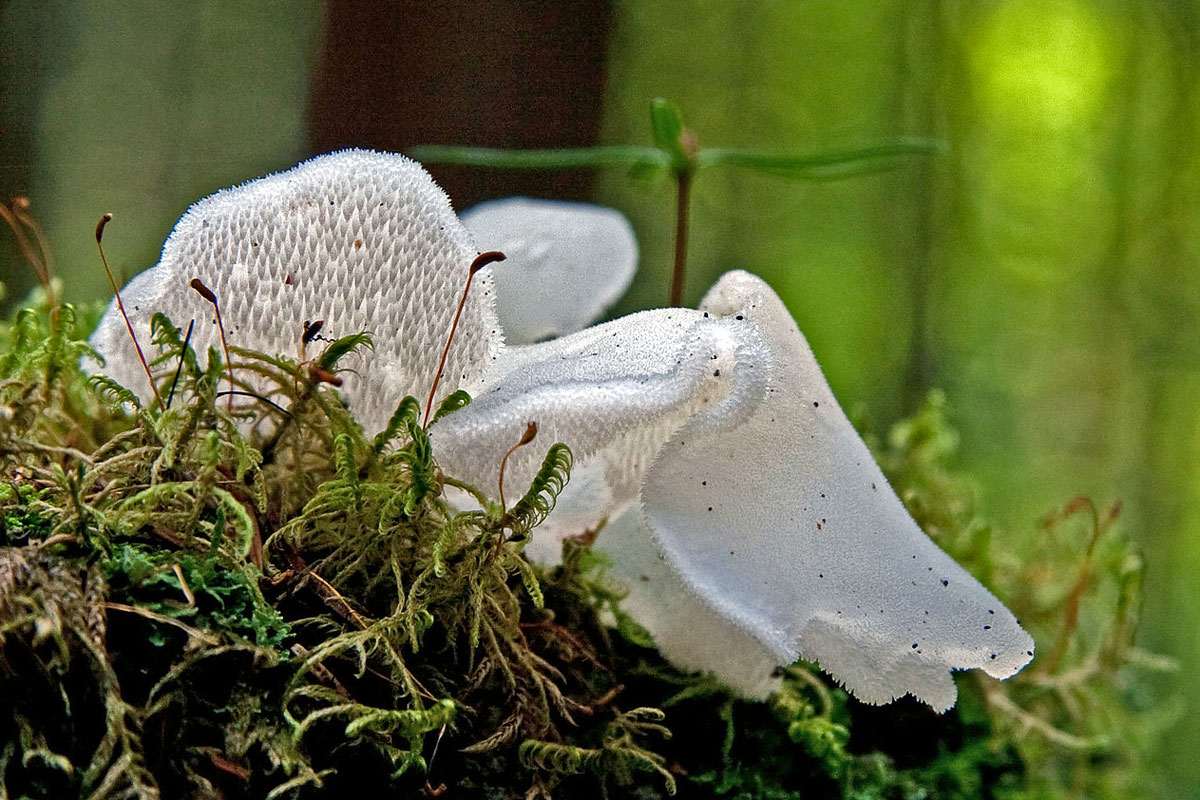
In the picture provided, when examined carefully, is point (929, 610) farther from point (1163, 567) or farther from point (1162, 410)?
point (1162, 410)

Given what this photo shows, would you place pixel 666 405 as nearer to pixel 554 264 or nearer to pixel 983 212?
pixel 554 264

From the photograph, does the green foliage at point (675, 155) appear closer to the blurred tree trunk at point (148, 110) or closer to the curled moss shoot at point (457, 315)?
the curled moss shoot at point (457, 315)

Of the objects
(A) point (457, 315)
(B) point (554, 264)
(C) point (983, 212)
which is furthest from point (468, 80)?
(C) point (983, 212)

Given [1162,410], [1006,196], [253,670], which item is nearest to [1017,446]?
[1162,410]

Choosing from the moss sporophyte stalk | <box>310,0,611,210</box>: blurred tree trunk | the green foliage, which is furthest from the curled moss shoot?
<box>310,0,611,210</box>: blurred tree trunk

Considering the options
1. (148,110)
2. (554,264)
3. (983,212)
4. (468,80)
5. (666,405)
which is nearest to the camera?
(666,405)

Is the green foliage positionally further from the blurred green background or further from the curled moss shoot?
the blurred green background

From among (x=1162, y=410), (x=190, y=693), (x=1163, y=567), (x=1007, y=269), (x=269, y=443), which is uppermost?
(x=269, y=443)

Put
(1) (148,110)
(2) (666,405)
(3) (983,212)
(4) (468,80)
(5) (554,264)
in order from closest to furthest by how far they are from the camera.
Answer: (2) (666,405)
(5) (554,264)
(4) (468,80)
(1) (148,110)
(3) (983,212)
